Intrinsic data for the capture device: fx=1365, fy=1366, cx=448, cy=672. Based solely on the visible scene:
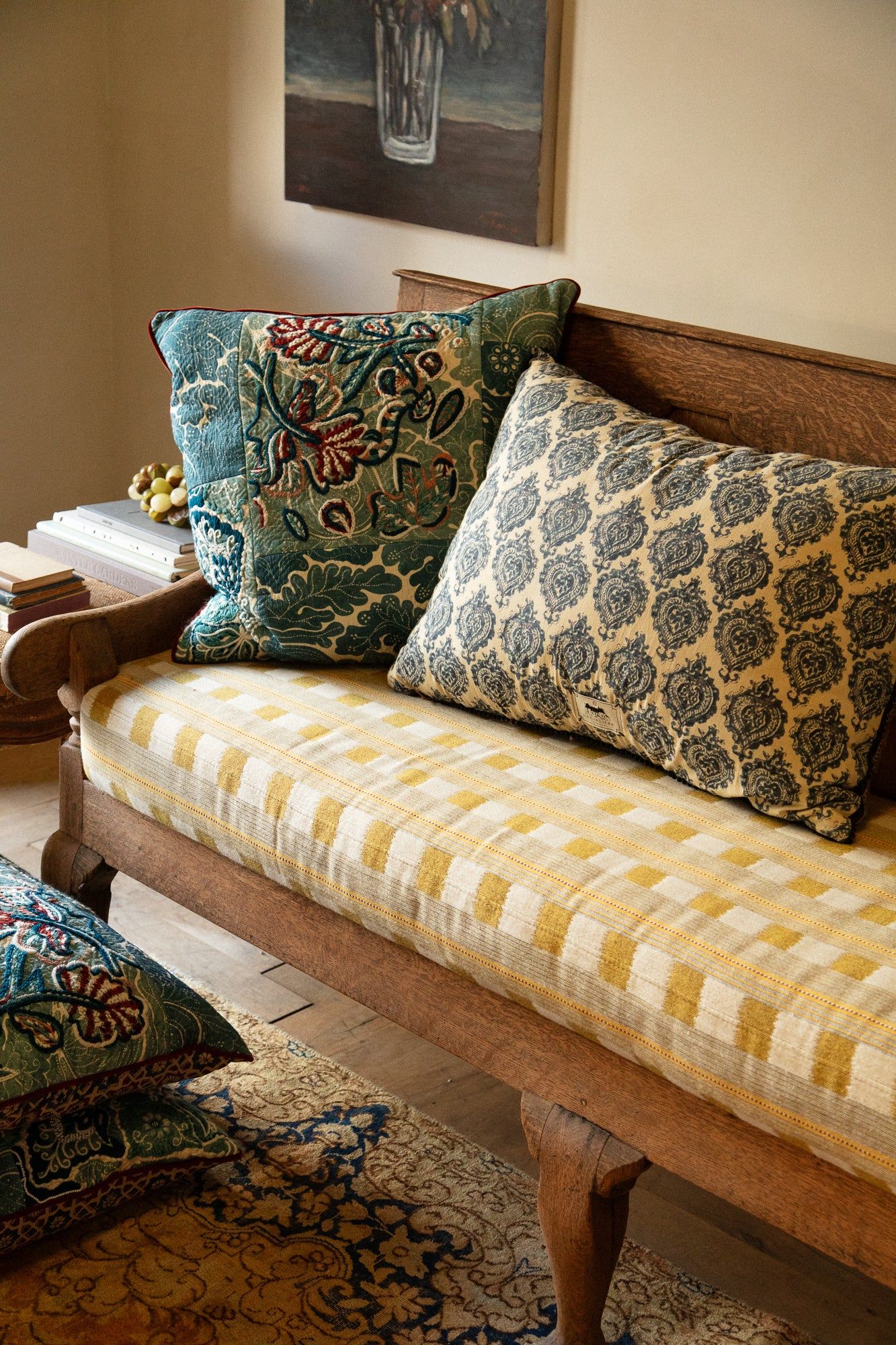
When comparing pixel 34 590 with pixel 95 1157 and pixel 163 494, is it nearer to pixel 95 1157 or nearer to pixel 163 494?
pixel 163 494

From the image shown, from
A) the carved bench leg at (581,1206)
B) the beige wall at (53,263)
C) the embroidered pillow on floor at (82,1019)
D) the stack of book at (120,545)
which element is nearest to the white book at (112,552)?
the stack of book at (120,545)

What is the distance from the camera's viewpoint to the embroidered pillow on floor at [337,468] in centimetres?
187

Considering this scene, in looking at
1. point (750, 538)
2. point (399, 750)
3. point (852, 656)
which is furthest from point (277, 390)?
point (852, 656)

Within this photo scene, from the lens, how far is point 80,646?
1.86 m

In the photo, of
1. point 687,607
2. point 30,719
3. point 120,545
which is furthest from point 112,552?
point 687,607

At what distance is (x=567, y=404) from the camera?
177 centimetres

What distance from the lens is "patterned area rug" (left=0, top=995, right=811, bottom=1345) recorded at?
143 centimetres

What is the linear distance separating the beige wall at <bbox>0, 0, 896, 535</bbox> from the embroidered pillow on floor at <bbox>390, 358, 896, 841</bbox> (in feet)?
2.07

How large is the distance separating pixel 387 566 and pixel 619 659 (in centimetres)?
44

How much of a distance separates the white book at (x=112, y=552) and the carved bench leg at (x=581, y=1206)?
55.6 inches

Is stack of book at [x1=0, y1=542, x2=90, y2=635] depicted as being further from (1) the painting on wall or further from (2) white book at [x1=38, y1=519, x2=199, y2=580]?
(1) the painting on wall

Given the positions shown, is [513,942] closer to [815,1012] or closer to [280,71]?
[815,1012]

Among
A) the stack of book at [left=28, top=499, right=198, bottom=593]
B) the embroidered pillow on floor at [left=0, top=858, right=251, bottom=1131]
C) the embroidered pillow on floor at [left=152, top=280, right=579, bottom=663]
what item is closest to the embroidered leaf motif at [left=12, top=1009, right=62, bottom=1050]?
the embroidered pillow on floor at [left=0, top=858, right=251, bottom=1131]

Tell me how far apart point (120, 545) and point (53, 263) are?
116cm
